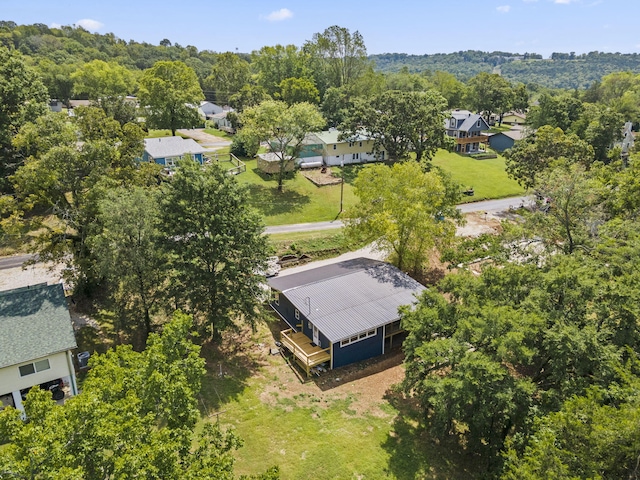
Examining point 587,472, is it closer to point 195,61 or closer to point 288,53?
point 288,53

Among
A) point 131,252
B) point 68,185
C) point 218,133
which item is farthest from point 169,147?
point 131,252

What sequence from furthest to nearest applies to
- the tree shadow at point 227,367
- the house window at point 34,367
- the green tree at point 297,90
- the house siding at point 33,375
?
1. the green tree at point 297,90
2. the tree shadow at point 227,367
3. the house window at point 34,367
4. the house siding at point 33,375

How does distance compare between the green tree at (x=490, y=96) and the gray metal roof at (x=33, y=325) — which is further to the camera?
the green tree at (x=490, y=96)

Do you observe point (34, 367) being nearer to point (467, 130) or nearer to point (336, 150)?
point (336, 150)

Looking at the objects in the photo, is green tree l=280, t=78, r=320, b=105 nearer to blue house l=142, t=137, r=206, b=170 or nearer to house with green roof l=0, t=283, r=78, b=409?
blue house l=142, t=137, r=206, b=170

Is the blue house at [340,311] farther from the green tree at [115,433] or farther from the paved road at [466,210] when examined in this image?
the green tree at [115,433]

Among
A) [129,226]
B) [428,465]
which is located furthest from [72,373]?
[428,465]

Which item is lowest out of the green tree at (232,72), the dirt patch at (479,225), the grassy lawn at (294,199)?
the dirt patch at (479,225)

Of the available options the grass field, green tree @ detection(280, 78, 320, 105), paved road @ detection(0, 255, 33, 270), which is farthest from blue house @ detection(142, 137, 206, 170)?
green tree @ detection(280, 78, 320, 105)

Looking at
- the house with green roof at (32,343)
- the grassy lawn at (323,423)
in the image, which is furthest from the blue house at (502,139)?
the house with green roof at (32,343)
